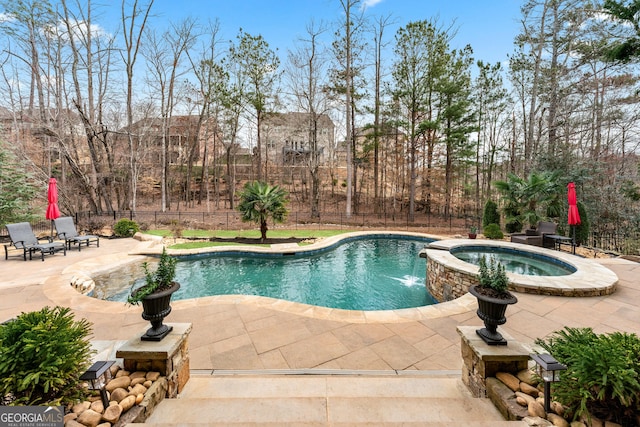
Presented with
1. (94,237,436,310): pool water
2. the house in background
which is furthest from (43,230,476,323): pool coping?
the house in background

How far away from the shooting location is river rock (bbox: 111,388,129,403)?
203cm

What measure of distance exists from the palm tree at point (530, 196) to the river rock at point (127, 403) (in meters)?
13.2

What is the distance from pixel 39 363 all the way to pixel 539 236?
41.4 feet

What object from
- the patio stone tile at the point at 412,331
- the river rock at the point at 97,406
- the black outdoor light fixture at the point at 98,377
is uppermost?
the black outdoor light fixture at the point at 98,377

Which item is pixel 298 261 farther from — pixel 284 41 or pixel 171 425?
pixel 284 41

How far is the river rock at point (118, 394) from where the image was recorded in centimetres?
203

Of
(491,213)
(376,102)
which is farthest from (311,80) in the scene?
(491,213)

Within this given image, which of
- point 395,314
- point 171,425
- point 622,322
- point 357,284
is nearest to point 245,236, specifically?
point 357,284

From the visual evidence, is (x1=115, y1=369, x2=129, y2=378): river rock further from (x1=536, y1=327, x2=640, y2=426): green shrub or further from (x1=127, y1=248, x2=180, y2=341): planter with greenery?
(x1=536, y1=327, x2=640, y2=426): green shrub

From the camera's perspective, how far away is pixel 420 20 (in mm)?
16406

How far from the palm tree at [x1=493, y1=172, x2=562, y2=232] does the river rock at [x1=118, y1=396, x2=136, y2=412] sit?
43.3ft

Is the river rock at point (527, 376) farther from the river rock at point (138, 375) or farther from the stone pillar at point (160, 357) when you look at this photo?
the river rock at point (138, 375)

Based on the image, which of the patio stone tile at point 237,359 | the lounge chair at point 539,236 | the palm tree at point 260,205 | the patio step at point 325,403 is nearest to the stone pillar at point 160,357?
the patio step at point 325,403

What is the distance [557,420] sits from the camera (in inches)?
72.3
